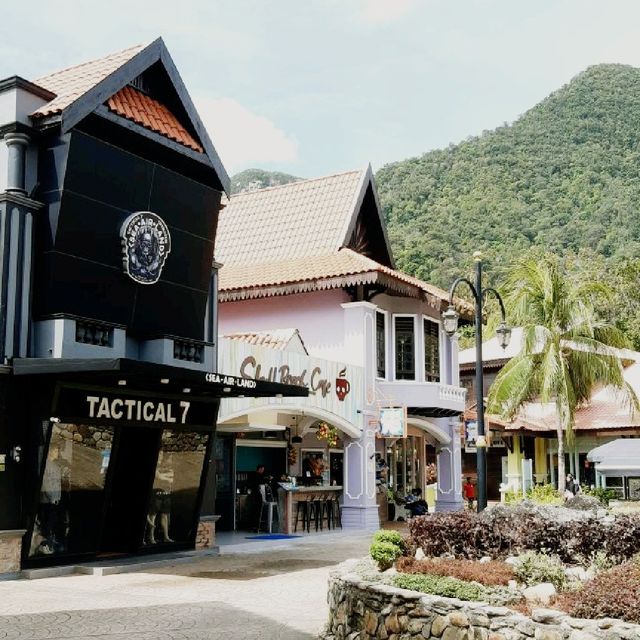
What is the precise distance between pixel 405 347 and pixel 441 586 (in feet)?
59.7

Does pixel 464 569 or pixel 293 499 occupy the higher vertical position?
pixel 293 499

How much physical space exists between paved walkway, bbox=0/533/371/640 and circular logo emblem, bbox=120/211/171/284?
4.96 m

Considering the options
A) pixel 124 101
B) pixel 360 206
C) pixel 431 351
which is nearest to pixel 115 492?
pixel 124 101

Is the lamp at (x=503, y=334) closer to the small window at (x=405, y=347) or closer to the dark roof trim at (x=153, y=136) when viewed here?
the dark roof trim at (x=153, y=136)

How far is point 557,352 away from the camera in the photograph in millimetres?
30656

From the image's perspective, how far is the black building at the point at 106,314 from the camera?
14461 mm

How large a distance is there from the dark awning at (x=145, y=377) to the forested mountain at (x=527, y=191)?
143 feet

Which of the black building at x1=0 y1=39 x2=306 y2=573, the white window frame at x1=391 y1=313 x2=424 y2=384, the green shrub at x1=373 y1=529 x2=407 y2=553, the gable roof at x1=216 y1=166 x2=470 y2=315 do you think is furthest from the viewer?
the white window frame at x1=391 y1=313 x2=424 y2=384

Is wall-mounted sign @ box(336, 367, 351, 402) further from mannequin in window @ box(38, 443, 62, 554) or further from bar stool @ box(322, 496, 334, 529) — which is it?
mannequin in window @ box(38, 443, 62, 554)

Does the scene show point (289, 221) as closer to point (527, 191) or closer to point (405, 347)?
point (405, 347)

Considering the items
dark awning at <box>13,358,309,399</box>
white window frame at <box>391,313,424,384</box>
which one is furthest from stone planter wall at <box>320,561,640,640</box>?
white window frame at <box>391,313,424,384</box>

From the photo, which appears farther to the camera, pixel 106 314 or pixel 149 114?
pixel 149 114

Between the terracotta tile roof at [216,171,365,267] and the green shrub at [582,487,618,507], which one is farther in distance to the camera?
the green shrub at [582,487,618,507]

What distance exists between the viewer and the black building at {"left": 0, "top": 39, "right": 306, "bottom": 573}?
14461 millimetres
